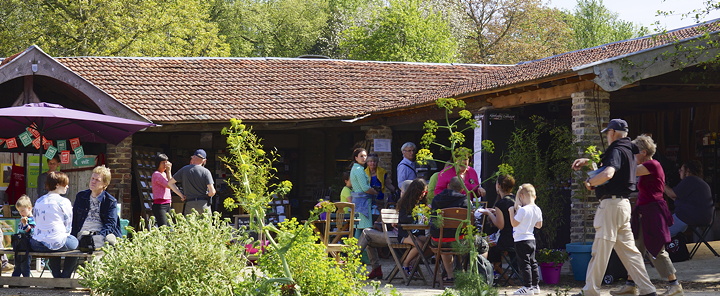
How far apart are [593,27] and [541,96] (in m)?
34.6

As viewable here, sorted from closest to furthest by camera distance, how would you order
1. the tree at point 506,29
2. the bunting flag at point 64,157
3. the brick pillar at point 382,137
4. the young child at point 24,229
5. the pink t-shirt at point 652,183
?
1. the pink t-shirt at point 652,183
2. the young child at point 24,229
3. the bunting flag at point 64,157
4. the brick pillar at point 382,137
5. the tree at point 506,29

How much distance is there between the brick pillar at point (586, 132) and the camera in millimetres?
10430

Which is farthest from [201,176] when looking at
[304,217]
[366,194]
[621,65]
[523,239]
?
[304,217]

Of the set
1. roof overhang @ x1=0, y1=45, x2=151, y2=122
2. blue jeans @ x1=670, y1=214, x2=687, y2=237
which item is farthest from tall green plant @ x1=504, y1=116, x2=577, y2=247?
roof overhang @ x1=0, y1=45, x2=151, y2=122

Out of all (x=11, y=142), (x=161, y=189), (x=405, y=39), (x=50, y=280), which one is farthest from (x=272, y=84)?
(x=405, y=39)

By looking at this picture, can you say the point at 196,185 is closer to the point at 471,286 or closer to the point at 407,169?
the point at 407,169

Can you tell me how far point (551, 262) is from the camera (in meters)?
9.49

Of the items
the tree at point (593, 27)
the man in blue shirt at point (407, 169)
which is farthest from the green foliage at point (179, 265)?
the tree at point (593, 27)

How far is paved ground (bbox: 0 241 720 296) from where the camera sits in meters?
8.54

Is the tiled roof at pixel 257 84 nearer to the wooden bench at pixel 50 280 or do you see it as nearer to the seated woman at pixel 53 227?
the seated woman at pixel 53 227

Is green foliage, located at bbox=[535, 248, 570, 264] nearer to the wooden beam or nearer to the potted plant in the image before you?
the potted plant

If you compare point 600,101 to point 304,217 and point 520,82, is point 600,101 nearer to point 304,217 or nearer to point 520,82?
point 520,82

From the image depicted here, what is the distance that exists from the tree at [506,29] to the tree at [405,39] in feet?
10.8

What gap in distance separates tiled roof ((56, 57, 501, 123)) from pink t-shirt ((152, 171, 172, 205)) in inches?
107
